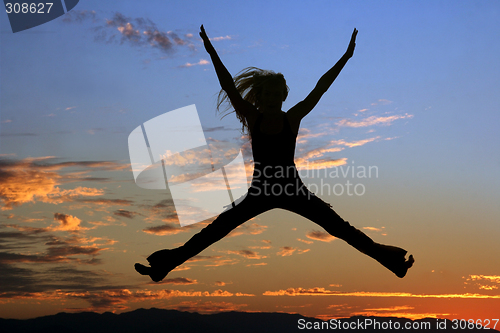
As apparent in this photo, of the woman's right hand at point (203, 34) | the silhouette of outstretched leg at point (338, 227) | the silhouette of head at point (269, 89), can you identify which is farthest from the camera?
the silhouette of head at point (269, 89)

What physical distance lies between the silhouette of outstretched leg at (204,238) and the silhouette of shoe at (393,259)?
66.1 inches

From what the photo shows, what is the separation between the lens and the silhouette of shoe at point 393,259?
6.26 m

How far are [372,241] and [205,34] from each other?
11.7 feet

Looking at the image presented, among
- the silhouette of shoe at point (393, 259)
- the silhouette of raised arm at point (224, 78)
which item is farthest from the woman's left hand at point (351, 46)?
the silhouette of shoe at point (393, 259)

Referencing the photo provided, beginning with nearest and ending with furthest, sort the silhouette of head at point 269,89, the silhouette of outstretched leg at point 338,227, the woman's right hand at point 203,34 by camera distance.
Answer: the woman's right hand at point 203,34 < the silhouette of outstretched leg at point 338,227 < the silhouette of head at point 269,89

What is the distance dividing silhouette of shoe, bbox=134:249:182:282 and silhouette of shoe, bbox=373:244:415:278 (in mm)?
2780

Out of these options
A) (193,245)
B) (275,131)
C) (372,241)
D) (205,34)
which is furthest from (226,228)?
(205,34)

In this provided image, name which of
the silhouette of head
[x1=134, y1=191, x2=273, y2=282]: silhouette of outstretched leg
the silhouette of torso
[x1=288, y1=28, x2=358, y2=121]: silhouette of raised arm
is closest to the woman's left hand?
[x1=288, y1=28, x2=358, y2=121]: silhouette of raised arm

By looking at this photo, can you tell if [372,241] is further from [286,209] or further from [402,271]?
[286,209]

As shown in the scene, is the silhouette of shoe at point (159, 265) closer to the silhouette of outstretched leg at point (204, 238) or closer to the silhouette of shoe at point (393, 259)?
the silhouette of outstretched leg at point (204, 238)

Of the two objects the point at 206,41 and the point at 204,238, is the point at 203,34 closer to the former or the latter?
the point at 206,41

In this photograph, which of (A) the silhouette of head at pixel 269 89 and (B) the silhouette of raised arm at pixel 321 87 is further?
(A) the silhouette of head at pixel 269 89

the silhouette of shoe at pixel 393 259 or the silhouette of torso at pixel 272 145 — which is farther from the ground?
the silhouette of torso at pixel 272 145

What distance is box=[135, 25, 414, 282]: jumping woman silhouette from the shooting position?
5934 millimetres
